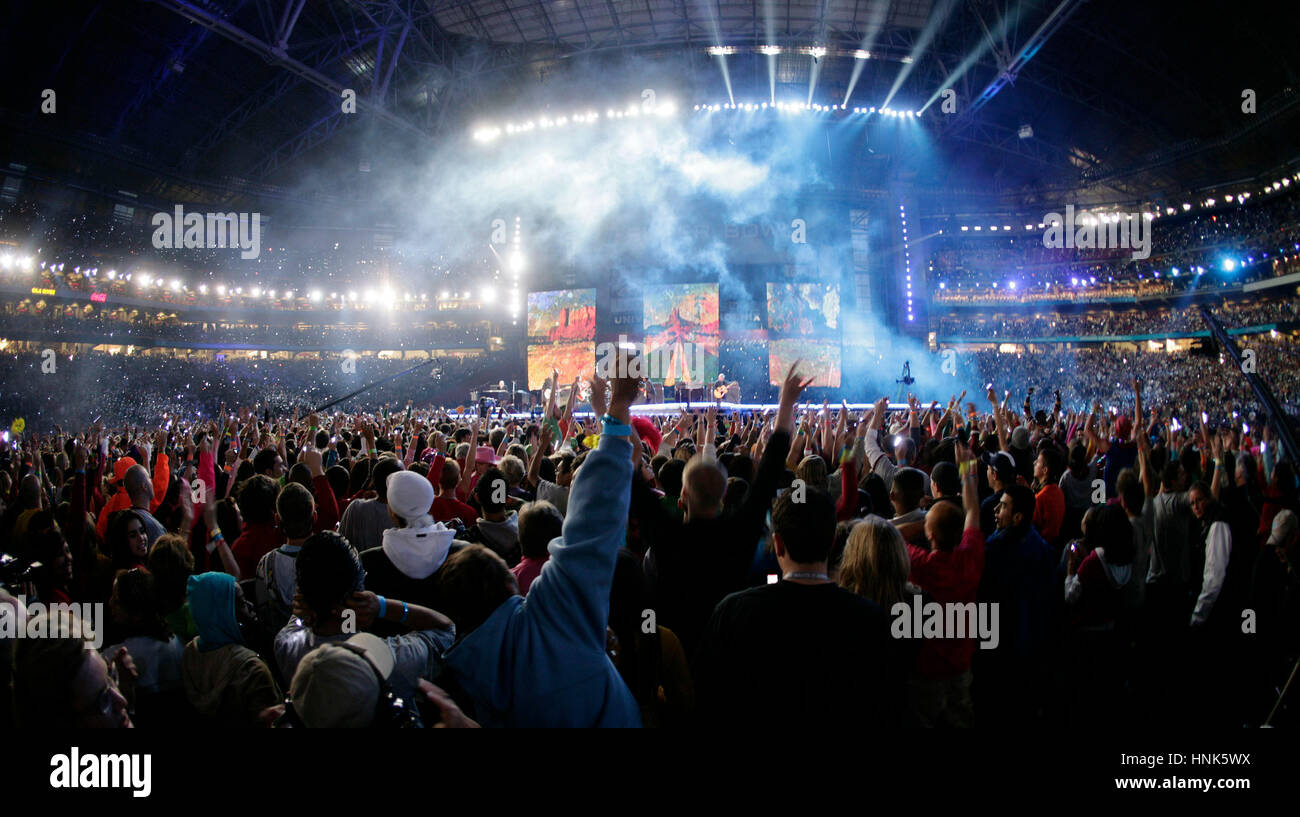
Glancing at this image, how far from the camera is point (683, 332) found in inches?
1006

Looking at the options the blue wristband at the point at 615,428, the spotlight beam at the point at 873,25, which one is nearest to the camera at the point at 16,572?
the blue wristband at the point at 615,428

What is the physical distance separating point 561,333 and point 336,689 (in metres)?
25.9

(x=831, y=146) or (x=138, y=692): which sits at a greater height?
(x=831, y=146)

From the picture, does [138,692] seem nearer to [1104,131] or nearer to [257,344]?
[1104,131]

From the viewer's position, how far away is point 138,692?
7.33ft

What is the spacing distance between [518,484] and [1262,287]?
35547mm

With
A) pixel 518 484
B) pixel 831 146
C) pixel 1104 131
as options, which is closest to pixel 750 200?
pixel 831 146

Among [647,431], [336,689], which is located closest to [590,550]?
[336,689]

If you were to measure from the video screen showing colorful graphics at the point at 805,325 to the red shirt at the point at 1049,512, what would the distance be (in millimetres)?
21266

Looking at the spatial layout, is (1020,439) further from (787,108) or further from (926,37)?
(787,108)

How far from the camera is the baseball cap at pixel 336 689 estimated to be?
132 centimetres

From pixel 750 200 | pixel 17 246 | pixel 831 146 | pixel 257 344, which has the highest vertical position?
pixel 831 146

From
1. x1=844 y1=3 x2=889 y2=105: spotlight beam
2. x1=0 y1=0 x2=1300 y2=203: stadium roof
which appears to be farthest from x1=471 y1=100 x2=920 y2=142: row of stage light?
x1=844 y1=3 x2=889 y2=105: spotlight beam
